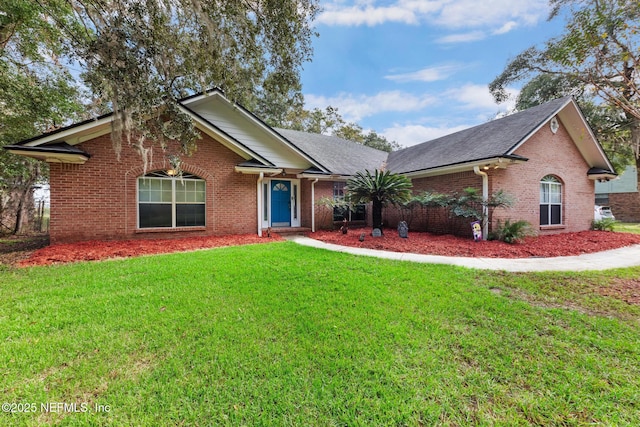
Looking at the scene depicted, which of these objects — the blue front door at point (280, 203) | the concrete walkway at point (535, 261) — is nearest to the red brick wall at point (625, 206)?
the concrete walkway at point (535, 261)

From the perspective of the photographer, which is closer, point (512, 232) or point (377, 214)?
point (512, 232)

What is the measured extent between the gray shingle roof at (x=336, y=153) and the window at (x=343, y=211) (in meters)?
1.03

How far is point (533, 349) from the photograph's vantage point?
273 cm

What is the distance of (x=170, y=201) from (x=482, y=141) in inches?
505

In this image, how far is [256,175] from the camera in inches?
417

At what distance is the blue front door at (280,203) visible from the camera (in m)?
11.8

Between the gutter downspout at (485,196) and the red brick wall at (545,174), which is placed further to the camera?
the red brick wall at (545,174)

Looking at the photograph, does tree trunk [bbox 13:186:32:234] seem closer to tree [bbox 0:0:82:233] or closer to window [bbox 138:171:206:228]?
tree [bbox 0:0:82:233]

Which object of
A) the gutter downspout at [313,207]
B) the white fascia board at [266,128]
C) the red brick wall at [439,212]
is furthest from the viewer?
the gutter downspout at [313,207]

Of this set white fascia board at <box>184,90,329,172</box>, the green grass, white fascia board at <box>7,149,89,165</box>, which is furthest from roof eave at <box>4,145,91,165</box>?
white fascia board at <box>184,90,329,172</box>

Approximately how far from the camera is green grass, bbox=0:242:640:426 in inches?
77.7

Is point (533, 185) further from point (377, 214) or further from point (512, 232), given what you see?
point (377, 214)

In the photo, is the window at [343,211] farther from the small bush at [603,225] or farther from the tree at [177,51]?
the small bush at [603,225]

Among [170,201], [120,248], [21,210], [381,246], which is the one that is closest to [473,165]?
[381,246]
